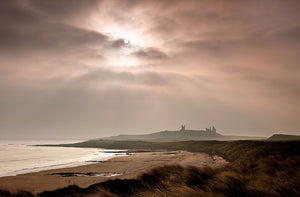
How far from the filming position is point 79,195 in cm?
867

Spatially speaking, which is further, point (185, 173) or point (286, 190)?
point (185, 173)

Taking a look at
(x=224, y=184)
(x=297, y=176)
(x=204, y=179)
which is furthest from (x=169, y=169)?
(x=297, y=176)

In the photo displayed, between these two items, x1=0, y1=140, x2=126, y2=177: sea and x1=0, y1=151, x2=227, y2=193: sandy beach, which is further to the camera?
x1=0, y1=140, x2=126, y2=177: sea

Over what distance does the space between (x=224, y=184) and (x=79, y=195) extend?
20.1ft

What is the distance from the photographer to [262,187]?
36.2 ft

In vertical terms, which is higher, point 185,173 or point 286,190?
point 185,173

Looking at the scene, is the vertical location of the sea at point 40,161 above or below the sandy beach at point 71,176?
below

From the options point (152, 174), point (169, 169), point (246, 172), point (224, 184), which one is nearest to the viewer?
point (224, 184)

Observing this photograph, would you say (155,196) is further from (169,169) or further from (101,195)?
(169,169)

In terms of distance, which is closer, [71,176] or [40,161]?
[71,176]

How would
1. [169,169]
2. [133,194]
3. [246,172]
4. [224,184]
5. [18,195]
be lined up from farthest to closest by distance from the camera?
[246,172], [169,169], [224,184], [133,194], [18,195]

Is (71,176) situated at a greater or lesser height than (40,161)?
greater

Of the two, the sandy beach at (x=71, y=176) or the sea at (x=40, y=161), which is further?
the sea at (x=40, y=161)

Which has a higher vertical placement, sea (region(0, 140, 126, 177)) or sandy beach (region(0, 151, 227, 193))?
sandy beach (region(0, 151, 227, 193))
